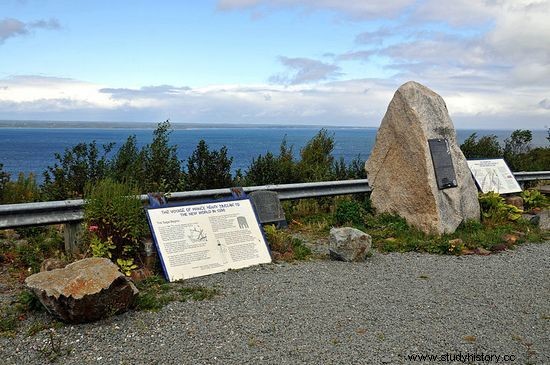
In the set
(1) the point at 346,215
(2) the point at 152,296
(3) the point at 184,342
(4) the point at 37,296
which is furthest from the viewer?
(1) the point at 346,215

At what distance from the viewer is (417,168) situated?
32.1 feet

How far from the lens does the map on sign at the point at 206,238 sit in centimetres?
673

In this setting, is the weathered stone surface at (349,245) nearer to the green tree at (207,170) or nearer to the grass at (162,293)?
the grass at (162,293)

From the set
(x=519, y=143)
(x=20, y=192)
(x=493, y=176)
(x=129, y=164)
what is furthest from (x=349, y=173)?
(x=519, y=143)

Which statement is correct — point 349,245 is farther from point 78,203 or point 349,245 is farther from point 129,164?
point 129,164

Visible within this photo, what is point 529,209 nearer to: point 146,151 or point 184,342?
point 146,151

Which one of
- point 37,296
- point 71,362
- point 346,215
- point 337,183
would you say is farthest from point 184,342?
point 337,183

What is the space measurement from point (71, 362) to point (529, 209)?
10642mm

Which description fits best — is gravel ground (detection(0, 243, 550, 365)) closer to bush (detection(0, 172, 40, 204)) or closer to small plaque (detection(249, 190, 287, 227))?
small plaque (detection(249, 190, 287, 227))

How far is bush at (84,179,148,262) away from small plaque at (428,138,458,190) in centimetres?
528

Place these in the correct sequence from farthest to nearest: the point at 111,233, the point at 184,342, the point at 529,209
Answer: the point at 529,209, the point at 111,233, the point at 184,342

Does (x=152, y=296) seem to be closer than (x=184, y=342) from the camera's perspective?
No

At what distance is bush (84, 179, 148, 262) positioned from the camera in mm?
6672

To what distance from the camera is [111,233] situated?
6727 mm
